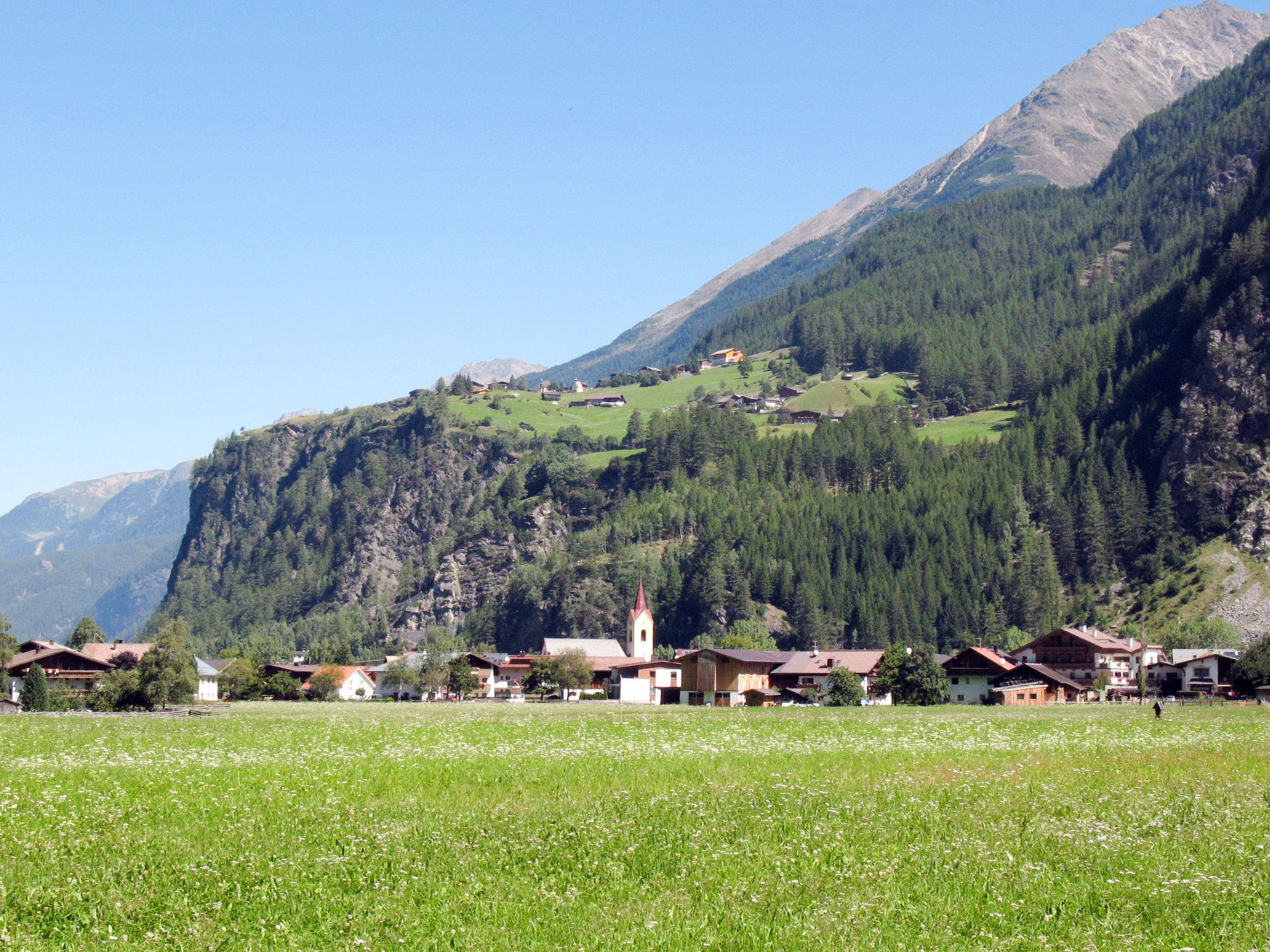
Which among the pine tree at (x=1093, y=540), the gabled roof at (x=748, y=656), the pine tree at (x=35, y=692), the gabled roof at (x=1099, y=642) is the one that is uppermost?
the pine tree at (x=1093, y=540)

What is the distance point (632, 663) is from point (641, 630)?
39.3 metres

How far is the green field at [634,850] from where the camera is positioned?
63.0 feet

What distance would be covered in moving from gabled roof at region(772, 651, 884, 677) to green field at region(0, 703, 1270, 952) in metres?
95.3

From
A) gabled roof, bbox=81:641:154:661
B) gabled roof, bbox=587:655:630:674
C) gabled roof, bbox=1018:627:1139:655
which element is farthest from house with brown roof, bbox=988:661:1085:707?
gabled roof, bbox=81:641:154:661

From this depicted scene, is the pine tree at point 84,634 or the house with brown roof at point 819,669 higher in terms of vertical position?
the pine tree at point 84,634

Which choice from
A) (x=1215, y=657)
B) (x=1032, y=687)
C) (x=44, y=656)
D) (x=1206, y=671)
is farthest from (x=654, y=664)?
(x=44, y=656)

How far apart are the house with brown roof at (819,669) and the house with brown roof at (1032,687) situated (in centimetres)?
1253

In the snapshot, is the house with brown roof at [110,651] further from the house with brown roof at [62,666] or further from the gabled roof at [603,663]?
the gabled roof at [603,663]

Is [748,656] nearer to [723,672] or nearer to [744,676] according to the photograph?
[744,676]

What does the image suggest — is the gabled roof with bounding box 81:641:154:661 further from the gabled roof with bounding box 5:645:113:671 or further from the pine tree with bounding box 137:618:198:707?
the pine tree with bounding box 137:618:198:707

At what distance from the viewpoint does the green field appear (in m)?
19.2

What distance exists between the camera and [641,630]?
625 ft

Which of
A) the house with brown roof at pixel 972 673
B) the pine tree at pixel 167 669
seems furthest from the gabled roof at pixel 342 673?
the house with brown roof at pixel 972 673

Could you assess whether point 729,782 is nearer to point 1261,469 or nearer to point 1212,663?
point 1212,663
